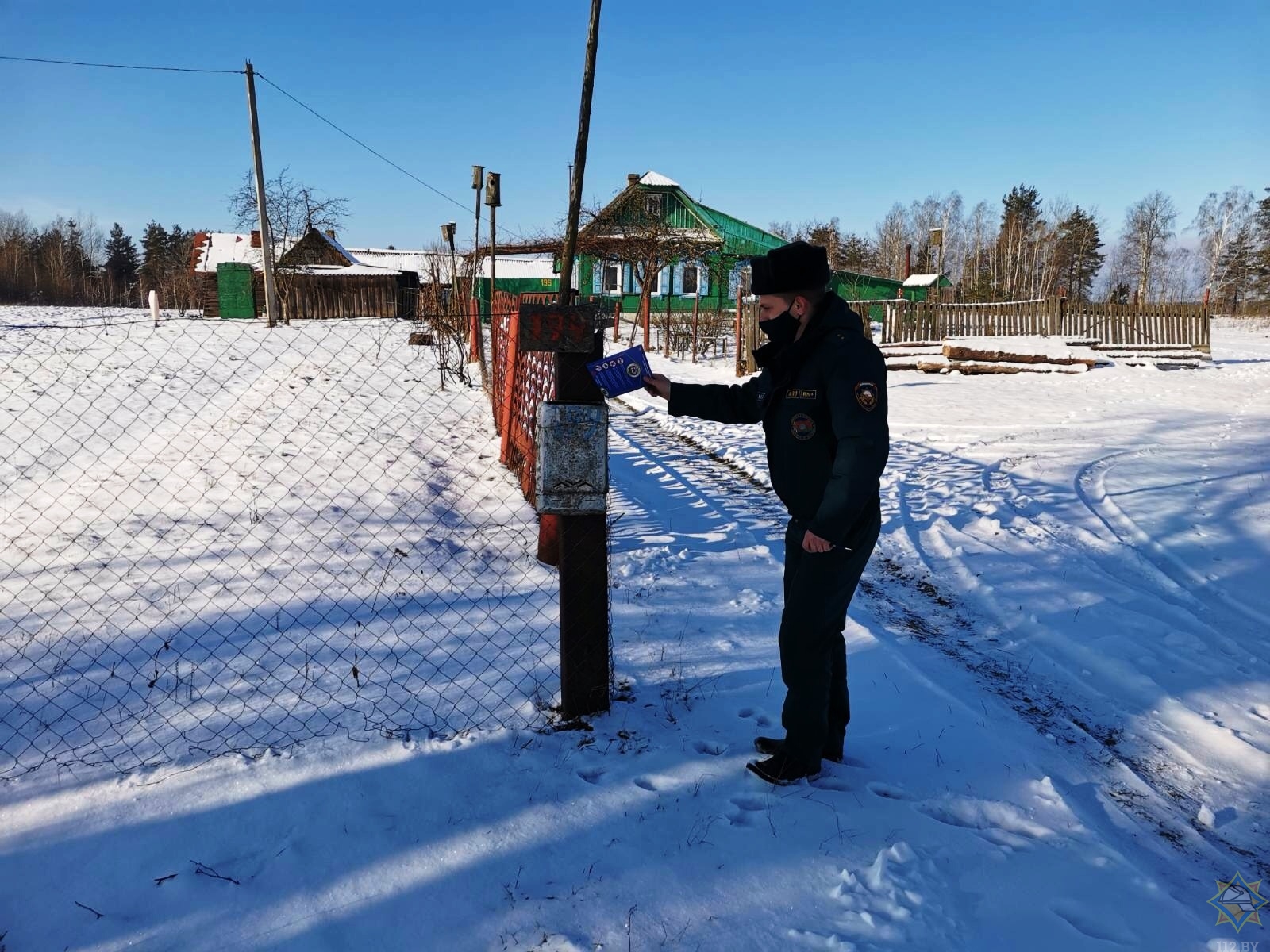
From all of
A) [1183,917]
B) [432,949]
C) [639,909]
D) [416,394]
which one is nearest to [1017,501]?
[1183,917]

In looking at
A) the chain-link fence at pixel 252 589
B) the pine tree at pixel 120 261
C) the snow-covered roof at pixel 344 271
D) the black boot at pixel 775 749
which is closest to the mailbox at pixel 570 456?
the chain-link fence at pixel 252 589

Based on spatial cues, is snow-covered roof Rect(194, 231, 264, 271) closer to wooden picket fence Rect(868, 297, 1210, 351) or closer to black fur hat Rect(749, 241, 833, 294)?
wooden picket fence Rect(868, 297, 1210, 351)

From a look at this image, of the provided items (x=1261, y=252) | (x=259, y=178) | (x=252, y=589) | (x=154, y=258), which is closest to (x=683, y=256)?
(x=259, y=178)

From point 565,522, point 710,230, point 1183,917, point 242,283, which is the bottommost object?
point 1183,917

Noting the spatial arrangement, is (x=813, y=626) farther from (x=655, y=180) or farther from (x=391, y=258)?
(x=391, y=258)

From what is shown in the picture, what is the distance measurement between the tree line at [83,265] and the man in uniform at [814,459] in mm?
69047

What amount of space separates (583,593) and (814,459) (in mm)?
1078

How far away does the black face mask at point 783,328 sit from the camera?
277cm

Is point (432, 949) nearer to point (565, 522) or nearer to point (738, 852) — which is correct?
point (738, 852)

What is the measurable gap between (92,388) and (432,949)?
35.8 feet

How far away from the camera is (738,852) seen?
2.44 metres

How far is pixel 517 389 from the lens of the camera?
7.04m

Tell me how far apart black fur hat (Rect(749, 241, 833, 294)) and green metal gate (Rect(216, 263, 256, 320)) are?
34479 millimetres

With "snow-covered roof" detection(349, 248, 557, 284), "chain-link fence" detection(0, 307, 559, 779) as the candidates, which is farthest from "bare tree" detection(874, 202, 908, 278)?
"chain-link fence" detection(0, 307, 559, 779)
